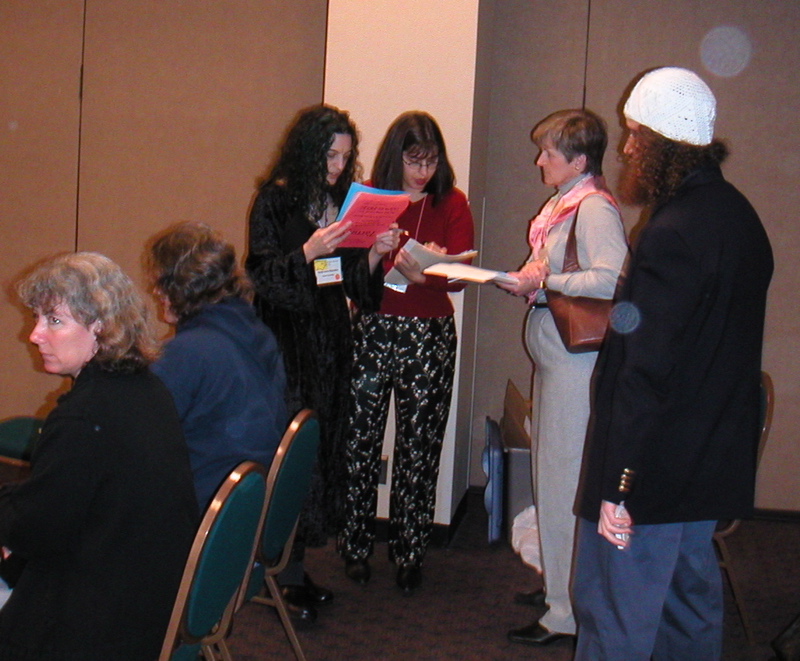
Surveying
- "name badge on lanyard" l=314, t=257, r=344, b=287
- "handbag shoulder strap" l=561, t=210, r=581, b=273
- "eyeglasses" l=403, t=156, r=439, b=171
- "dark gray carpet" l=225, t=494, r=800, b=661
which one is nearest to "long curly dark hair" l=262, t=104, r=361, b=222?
"name badge on lanyard" l=314, t=257, r=344, b=287

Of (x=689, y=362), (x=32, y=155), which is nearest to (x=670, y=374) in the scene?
(x=689, y=362)

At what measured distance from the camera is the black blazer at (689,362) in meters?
1.58

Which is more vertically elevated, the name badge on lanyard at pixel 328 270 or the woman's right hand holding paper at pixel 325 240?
the woman's right hand holding paper at pixel 325 240

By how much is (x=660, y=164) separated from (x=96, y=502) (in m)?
1.25

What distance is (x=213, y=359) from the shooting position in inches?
76.4

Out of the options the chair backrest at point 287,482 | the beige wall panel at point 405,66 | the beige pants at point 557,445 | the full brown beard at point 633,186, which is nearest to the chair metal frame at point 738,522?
the beige pants at point 557,445

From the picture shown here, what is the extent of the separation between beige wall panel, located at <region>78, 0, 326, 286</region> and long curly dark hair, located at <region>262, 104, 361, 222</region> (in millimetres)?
1642

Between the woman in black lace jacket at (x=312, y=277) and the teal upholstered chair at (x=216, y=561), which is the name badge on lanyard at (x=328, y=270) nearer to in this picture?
the woman in black lace jacket at (x=312, y=277)

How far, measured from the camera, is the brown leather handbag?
2375 mm

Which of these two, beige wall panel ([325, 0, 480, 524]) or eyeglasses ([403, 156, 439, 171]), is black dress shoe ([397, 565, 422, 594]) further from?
eyeglasses ([403, 156, 439, 171])

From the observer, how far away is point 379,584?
3.16 metres

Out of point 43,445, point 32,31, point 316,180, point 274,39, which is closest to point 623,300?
point 43,445

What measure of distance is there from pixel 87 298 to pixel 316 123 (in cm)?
123

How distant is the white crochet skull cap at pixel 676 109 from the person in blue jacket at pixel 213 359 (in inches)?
40.3
